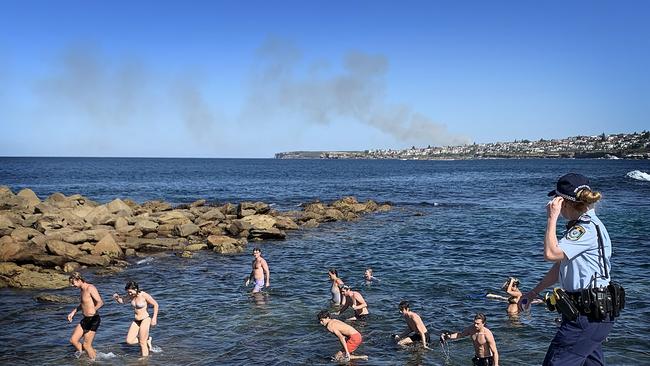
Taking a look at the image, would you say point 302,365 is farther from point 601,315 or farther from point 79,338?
point 601,315

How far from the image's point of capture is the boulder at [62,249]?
2320cm

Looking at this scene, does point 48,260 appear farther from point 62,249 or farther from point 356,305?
point 356,305

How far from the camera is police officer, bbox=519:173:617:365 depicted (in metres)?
4.95

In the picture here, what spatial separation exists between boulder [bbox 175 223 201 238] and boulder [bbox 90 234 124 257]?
17.6 feet

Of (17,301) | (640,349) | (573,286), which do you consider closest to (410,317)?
(640,349)

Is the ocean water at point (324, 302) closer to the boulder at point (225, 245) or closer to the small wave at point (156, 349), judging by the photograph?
the small wave at point (156, 349)

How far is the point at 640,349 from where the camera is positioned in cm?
1282

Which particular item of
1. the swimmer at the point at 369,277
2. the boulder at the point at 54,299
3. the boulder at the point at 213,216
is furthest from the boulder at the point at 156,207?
the swimmer at the point at 369,277

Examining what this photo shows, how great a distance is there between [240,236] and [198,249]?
4566 millimetres

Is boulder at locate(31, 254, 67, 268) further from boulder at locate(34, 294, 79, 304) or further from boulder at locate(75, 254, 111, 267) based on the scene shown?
boulder at locate(34, 294, 79, 304)

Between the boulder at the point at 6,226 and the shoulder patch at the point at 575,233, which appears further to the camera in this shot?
the boulder at the point at 6,226

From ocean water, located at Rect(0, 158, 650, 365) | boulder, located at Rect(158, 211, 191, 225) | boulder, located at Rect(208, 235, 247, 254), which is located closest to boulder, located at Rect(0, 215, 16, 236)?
ocean water, located at Rect(0, 158, 650, 365)

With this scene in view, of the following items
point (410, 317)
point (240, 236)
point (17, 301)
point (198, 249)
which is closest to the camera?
point (410, 317)

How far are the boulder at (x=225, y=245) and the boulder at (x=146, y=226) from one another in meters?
4.77
